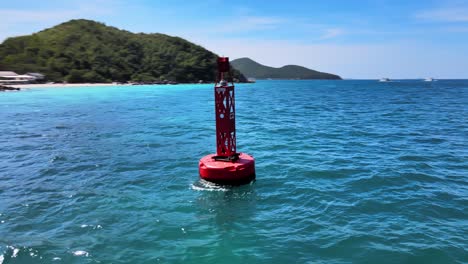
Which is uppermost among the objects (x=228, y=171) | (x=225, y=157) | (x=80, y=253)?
(x=225, y=157)

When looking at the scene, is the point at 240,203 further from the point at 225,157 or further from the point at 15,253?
the point at 15,253

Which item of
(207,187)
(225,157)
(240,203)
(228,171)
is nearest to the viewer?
(240,203)

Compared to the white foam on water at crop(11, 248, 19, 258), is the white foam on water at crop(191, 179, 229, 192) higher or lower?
higher

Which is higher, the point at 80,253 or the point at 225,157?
the point at 225,157

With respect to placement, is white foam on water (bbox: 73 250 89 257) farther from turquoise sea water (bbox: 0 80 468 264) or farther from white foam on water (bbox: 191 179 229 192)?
white foam on water (bbox: 191 179 229 192)

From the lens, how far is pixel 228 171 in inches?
704

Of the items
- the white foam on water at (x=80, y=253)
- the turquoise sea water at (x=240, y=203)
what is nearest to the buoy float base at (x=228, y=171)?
the turquoise sea water at (x=240, y=203)

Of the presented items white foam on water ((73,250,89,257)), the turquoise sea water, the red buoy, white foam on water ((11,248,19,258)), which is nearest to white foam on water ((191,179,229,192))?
the turquoise sea water

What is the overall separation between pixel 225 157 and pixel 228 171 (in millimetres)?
1606

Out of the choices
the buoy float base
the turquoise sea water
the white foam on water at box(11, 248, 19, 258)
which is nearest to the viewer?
the white foam on water at box(11, 248, 19, 258)

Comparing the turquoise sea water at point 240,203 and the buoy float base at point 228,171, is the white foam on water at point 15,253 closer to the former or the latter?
the turquoise sea water at point 240,203

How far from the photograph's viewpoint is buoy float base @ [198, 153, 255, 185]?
17.9 meters

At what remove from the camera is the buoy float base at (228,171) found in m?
17.9

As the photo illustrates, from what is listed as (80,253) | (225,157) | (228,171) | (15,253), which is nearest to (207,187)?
(228,171)
